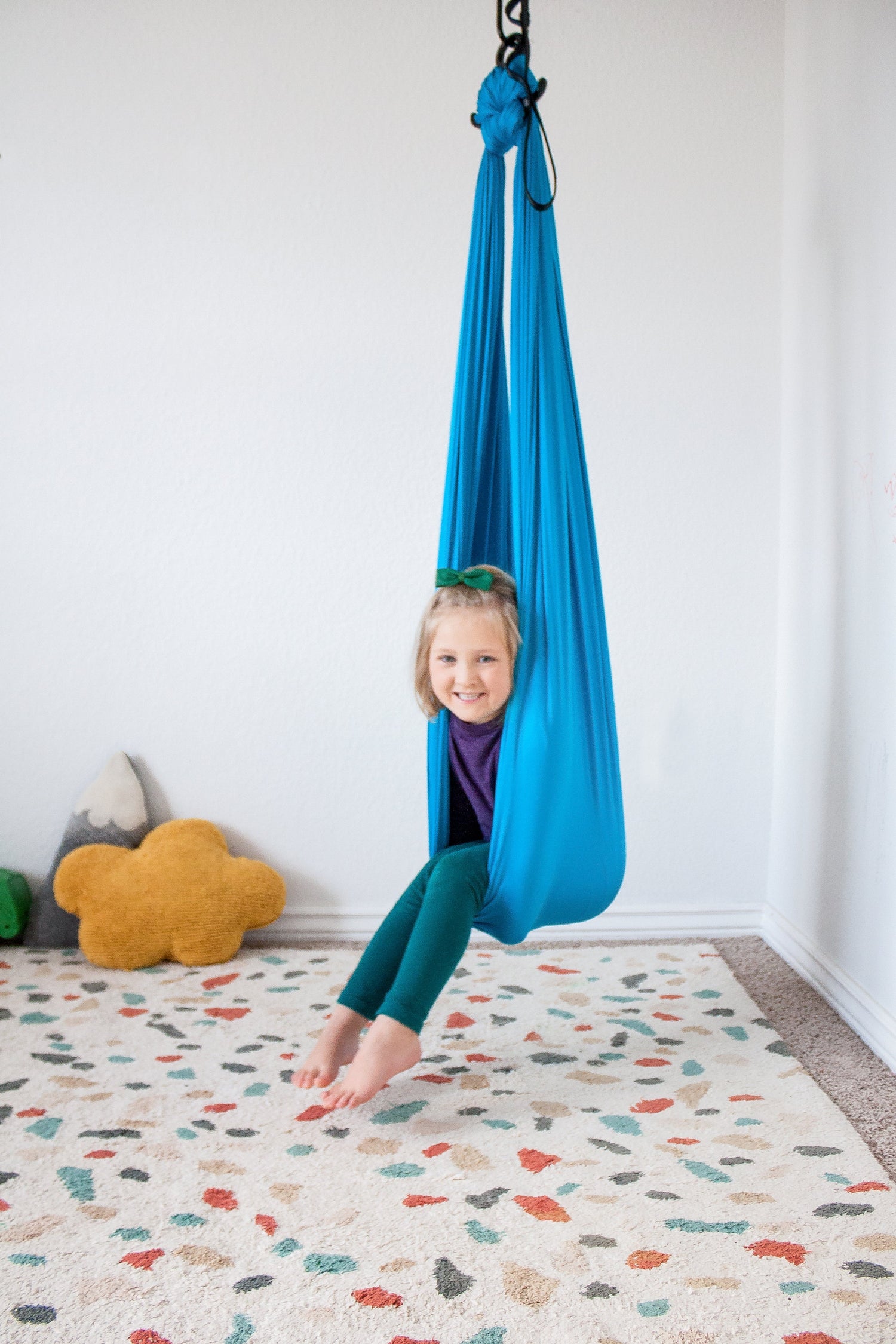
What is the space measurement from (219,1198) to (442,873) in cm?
50

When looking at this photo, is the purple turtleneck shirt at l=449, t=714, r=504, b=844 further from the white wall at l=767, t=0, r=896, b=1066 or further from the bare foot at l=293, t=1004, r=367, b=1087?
the white wall at l=767, t=0, r=896, b=1066

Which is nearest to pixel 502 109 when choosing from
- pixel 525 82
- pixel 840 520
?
pixel 525 82

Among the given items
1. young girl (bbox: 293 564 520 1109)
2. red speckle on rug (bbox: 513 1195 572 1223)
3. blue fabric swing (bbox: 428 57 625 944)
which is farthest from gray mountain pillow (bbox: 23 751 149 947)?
red speckle on rug (bbox: 513 1195 572 1223)

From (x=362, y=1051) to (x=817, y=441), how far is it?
1405 millimetres

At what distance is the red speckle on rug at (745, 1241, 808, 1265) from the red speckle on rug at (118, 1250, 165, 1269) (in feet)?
2.10

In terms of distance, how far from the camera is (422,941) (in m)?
1.41

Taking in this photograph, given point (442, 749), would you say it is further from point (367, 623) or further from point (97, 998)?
point (97, 998)

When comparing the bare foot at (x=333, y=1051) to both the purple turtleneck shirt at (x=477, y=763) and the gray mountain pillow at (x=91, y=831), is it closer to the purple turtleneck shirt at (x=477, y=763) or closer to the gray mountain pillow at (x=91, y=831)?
the purple turtleneck shirt at (x=477, y=763)

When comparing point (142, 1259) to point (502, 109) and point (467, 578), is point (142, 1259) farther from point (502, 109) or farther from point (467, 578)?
point (502, 109)

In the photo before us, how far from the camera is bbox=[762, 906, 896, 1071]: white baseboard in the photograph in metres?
1.64

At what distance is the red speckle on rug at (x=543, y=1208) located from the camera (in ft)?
3.88

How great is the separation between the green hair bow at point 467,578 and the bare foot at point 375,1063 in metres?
0.62

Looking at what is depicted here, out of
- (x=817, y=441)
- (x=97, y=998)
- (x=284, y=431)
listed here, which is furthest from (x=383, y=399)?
(x=97, y=998)

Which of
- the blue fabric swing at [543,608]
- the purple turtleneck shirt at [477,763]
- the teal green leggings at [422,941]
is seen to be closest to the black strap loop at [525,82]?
the blue fabric swing at [543,608]
